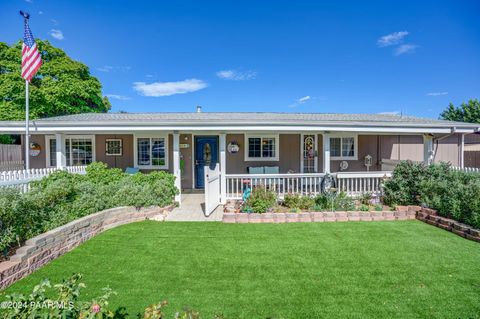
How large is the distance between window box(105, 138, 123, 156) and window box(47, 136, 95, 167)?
2.10ft

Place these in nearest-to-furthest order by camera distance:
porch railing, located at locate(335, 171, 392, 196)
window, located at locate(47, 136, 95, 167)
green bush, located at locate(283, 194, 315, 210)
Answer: green bush, located at locate(283, 194, 315, 210), porch railing, located at locate(335, 171, 392, 196), window, located at locate(47, 136, 95, 167)

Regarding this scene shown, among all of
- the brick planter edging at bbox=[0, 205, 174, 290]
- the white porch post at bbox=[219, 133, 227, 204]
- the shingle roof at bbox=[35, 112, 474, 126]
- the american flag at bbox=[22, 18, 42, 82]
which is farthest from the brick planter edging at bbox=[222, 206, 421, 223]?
the american flag at bbox=[22, 18, 42, 82]

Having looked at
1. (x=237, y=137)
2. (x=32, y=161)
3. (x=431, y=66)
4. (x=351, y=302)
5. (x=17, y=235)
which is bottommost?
(x=351, y=302)

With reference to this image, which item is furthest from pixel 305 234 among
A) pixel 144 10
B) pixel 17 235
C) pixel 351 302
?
pixel 144 10

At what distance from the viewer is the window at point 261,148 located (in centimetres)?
1066

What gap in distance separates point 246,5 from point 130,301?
15.4 meters

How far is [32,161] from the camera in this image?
10562 mm

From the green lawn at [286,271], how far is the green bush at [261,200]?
104cm

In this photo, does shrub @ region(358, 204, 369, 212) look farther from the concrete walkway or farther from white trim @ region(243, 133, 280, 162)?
white trim @ region(243, 133, 280, 162)

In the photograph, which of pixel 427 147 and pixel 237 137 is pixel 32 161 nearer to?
pixel 237 137

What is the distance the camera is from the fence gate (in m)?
6.66

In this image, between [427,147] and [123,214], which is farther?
[427,147]

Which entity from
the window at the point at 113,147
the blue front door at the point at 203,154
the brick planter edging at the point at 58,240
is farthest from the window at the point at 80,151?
the brick planter edging at the point at 58,240

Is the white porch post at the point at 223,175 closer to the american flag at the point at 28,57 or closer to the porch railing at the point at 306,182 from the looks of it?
the porch railing at the point at 306,182
